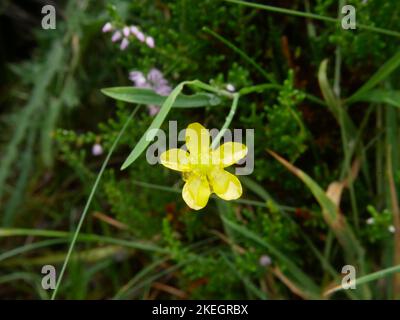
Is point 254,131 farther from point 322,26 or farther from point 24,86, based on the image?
point 24,86

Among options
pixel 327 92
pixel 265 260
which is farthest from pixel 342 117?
pixel 265 260

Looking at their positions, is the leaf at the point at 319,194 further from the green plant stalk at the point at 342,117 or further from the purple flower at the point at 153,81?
the purple flower at the point at 153,81

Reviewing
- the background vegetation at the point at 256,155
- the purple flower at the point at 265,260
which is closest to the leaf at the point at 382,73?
the background vegetation at the point at 256,155

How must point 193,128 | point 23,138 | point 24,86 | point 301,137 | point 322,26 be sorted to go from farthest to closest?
point 24,86 < point 23,138 < point 322,26 < point 301,137 < point 193,128

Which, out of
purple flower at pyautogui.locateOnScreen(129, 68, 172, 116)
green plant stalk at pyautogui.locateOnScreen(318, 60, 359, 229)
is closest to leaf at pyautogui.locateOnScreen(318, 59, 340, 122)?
green plant stalk at pyautogui.locateOnScreen(318, 60, 359, 229)

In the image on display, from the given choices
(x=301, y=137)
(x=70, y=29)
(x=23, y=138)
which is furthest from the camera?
(x=23, y=138)

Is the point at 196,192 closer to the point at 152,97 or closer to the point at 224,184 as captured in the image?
the point at 224,184

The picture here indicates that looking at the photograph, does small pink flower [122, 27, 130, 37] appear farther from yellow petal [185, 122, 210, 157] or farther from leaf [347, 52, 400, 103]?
leaf [347, 52, 400, 103]

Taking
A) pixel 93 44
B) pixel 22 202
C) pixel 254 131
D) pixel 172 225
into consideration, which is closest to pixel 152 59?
pixel 254 131
